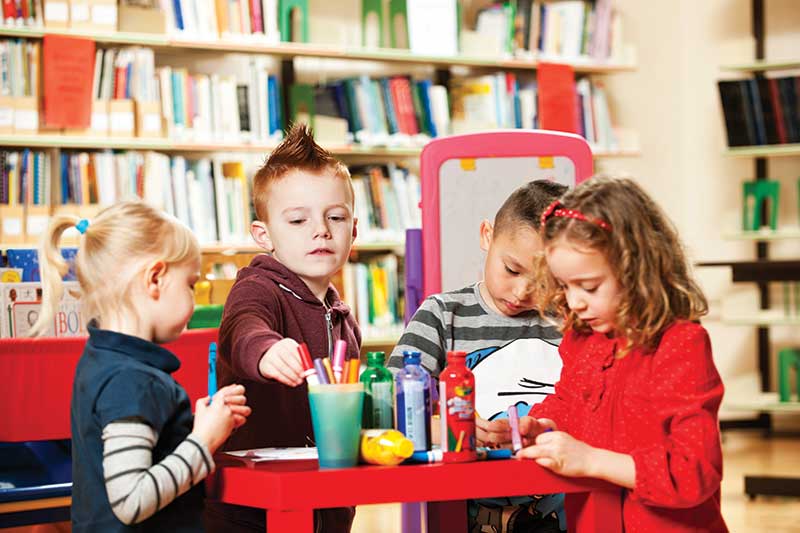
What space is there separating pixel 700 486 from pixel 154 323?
807 mm

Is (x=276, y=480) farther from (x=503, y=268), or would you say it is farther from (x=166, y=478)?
(x=503, y=268)

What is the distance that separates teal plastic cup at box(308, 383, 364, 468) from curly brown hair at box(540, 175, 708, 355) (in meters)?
0.41

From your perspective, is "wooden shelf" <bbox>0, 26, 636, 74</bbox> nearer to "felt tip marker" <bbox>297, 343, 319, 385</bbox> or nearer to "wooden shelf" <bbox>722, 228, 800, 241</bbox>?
"wooden shelf" <bbox>722, 228, 800, 241</bbox>

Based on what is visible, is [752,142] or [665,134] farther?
[665,134]

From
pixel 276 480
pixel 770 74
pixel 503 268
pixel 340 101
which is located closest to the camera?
pixel 276 480

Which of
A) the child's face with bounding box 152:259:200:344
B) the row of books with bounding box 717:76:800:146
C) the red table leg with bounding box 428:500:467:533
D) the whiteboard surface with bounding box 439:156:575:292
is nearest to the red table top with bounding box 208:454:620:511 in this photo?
the child's face with bounding box 152:259:200:344

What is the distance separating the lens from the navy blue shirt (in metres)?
1.45

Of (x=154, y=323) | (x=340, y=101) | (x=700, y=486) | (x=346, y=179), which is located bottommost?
(x=700, y=486)

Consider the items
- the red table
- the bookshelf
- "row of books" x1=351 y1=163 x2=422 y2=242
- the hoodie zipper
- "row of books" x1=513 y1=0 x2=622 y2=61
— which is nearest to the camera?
the red table

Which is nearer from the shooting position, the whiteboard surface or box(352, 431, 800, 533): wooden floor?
the whiteboard surface

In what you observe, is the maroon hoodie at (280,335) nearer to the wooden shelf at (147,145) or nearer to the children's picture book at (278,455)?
the children's picture book at (278,455)

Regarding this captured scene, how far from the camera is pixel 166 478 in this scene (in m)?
1.42

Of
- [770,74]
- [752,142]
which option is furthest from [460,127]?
[770,74]

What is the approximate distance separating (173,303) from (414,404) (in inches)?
15.3
